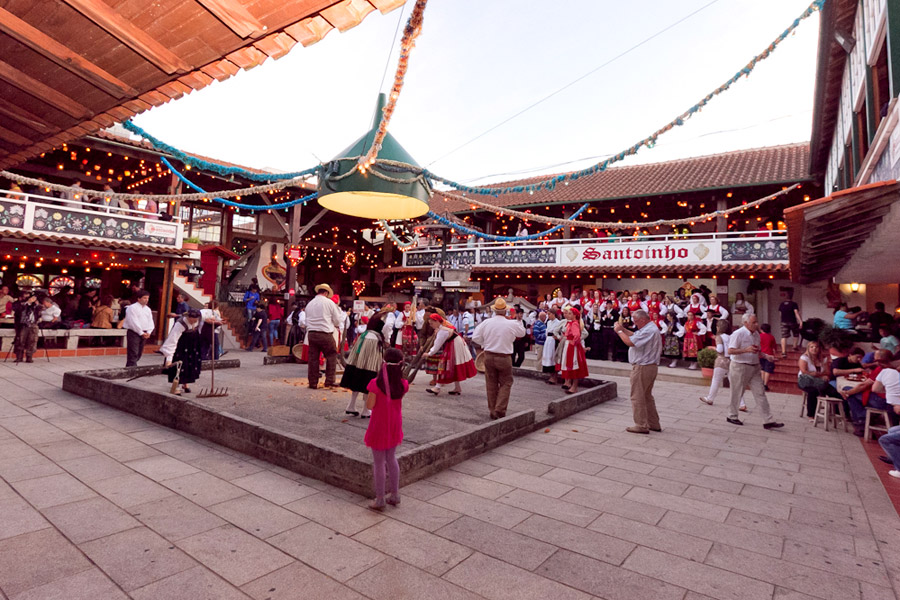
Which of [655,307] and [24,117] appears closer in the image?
[24,117]

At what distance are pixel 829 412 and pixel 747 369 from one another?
1.58m

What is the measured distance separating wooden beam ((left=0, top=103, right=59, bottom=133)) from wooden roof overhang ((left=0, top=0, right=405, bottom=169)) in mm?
12

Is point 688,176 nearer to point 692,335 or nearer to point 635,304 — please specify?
point 635,304

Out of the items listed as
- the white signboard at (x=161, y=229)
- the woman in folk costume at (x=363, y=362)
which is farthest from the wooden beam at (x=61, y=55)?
the white signboard at (x=161, y=229)

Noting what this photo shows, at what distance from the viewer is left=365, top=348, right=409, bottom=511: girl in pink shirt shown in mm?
3812

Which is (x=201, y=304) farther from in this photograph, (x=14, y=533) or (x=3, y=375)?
(x=14, y=533)

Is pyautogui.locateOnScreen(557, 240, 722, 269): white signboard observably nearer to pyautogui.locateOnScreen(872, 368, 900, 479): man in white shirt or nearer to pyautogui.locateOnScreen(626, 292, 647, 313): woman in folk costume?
pyautogui.locateOnScreen(626, 292, 647, 313): woman in folk costume

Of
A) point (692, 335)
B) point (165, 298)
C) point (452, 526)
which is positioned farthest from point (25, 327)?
point (692, 335)

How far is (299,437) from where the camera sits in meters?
4.72

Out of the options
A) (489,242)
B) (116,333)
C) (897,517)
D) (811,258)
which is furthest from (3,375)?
(489,242)

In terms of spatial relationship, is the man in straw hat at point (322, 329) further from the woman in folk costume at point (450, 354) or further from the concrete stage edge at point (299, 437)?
the concrete stage edge at point (299, 437)

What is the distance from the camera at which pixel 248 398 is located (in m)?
7.32

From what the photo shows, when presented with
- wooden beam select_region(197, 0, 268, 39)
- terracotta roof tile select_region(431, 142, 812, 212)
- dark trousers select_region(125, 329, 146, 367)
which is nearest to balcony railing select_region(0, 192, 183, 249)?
dark trousers select_region(125, 329, 146, 367)

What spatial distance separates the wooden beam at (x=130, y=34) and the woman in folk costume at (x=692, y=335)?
14721 millimetres
